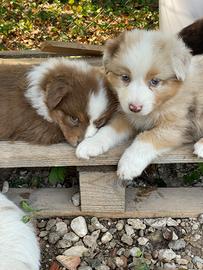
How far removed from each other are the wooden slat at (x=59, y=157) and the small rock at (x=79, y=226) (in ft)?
1.49

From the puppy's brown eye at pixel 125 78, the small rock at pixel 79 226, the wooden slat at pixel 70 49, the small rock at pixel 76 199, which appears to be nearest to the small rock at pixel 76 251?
the small rock at pixel 79 226

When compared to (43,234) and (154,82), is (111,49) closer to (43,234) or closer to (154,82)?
(154,82)

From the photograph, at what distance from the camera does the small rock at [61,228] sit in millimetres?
3652

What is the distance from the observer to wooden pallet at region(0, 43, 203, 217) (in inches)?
137

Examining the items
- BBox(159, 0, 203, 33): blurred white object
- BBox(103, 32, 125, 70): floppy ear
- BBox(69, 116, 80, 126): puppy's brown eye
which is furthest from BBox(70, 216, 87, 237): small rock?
BBox(159, 0, 203, 33): blurred white object

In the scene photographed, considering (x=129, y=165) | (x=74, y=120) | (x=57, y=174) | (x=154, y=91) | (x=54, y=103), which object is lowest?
(x=57, y=174)

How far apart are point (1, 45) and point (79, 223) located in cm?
352

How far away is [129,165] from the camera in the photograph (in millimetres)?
3400

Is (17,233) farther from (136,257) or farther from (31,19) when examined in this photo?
(31,19)

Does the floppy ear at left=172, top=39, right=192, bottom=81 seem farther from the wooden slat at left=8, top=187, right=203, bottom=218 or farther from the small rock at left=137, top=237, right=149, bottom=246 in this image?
the small rock at left=137, top=237, right=149, bottom=246

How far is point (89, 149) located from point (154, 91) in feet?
1.90

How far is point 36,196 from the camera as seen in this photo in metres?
3.86

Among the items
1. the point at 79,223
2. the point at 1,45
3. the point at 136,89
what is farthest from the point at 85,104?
the point at 1,45

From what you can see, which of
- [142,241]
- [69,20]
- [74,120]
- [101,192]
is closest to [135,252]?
[142,241]
